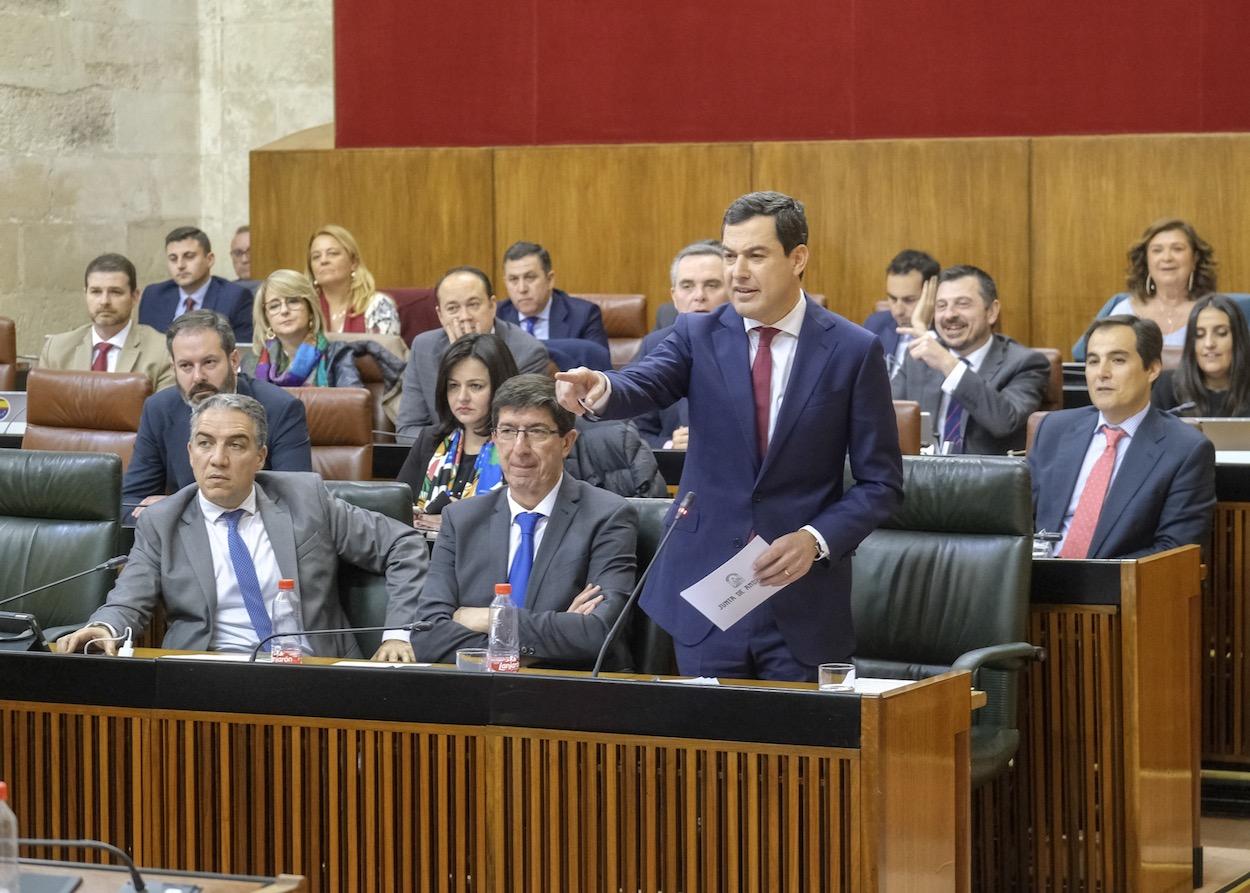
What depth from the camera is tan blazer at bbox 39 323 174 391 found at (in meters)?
6.61

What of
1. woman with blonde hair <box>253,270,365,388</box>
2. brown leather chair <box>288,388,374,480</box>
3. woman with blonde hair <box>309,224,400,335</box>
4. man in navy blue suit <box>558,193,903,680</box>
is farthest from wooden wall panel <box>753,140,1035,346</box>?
man in navy blue suit <box>558,193,903,680</box>

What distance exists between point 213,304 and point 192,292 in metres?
0.15

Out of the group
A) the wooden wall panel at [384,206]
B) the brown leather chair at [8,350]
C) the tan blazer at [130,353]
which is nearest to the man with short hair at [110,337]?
the tan blazer at [130,353]

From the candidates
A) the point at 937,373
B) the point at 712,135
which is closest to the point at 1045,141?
the point at 712,135

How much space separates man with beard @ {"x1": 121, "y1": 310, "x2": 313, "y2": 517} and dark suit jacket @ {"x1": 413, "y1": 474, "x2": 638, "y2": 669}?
1.18 meters

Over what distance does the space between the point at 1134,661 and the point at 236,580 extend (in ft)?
5.83

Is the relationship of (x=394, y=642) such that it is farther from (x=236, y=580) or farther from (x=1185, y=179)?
(x=1185, y=179)

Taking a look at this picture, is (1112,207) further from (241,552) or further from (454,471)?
(241,552)

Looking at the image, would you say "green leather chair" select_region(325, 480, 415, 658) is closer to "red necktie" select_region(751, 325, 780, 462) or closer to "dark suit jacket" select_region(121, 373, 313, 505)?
"dark suit jacket" select_region(121, 373, 313, 505)

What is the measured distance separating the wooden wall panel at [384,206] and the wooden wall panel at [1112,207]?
103 inches

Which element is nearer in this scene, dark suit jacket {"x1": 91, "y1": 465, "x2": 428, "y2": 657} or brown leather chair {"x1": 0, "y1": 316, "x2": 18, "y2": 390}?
dark suit jacket {"x1": 91, "y1": 465, "x2": 428, "y2": 657}

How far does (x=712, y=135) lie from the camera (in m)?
8.55

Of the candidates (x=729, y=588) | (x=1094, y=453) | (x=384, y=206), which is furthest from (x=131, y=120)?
(x=729, y=588)

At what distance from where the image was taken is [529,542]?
3719 mm
